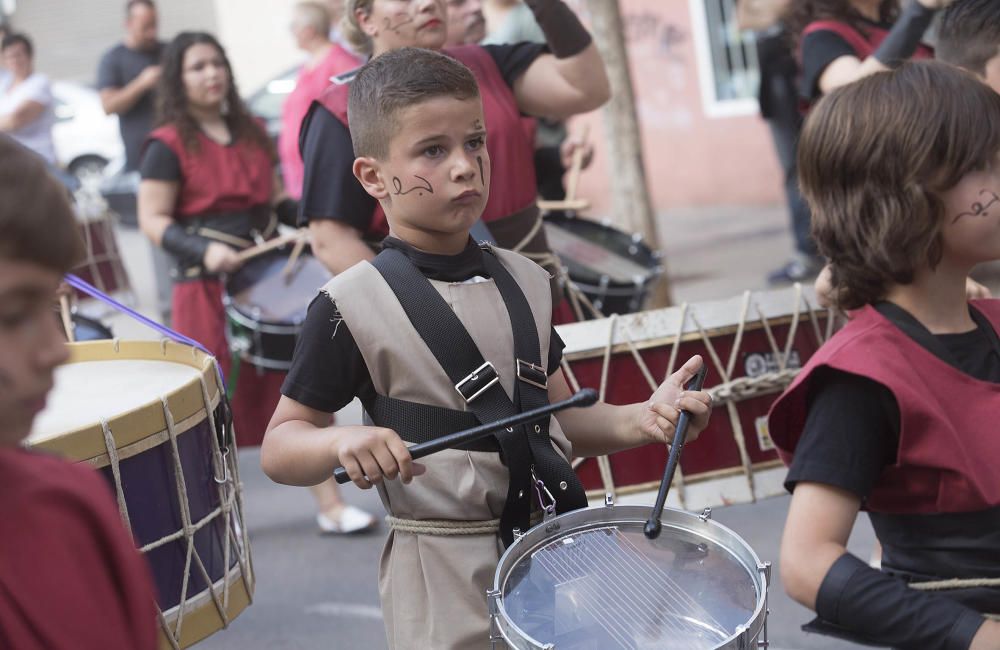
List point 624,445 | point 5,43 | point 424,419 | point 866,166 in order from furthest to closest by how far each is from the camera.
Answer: point 5,43, point 624,445, point 424,419, point 866,166

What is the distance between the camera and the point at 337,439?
184 centimetres

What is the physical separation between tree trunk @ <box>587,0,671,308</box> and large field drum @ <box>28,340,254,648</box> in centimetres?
469

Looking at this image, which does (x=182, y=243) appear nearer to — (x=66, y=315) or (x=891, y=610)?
(x=66, y=315)

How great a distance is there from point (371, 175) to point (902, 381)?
931mm

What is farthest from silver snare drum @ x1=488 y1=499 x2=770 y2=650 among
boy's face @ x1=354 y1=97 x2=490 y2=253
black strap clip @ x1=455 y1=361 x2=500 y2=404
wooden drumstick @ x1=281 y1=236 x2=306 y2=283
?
wooden drumstick @ x1=281 y1=236 x2=306 y2=283

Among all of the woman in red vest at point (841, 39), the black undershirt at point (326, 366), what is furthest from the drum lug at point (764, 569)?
the woman in red vest at point (841, 39)

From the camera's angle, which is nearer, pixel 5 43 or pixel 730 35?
pixel 5 43

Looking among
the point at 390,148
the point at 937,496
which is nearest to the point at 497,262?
the point at 390,148

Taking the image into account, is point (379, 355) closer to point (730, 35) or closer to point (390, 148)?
point (390, 148)

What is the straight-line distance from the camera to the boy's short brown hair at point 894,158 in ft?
5.85

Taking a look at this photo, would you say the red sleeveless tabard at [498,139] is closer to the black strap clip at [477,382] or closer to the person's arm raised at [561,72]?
the person's arm raised at [561,72]

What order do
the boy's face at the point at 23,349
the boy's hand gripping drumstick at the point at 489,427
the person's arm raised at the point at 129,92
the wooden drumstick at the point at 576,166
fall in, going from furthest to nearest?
the person's arm raised at the point at 129,92 → the wooden drumstick at the point at 576,166 → the boy's hand gripping drumstick at the point at 489,427 → the boy's face at the point at 23,349

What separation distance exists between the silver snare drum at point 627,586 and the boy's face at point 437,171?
0.52m

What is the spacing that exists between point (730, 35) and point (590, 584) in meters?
9.89
